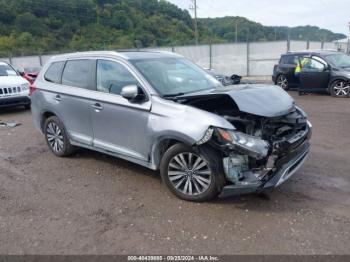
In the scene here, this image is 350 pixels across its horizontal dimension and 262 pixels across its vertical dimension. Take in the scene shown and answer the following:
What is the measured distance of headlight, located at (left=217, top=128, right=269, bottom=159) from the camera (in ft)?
13.4

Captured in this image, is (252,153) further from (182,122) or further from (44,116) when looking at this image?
(44,116)

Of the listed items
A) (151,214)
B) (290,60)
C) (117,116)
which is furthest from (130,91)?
(290,60)

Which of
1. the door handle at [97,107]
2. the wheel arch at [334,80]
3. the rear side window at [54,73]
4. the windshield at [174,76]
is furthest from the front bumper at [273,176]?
the wheel arch at [334,80]

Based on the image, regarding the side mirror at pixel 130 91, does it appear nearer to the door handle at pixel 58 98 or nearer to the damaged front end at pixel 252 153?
the damaged front end at pixel 252 153

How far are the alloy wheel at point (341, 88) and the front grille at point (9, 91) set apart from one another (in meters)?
10.3

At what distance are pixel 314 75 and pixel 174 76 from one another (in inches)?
356

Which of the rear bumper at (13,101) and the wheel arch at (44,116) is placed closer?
Answer: the wheel arch at (44,116)

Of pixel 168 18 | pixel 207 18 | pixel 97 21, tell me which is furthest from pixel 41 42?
pixel 207 18

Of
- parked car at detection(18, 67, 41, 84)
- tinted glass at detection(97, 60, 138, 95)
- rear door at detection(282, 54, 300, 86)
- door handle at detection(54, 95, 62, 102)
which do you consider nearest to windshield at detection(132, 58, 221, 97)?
tinted glass at detection(97, 60, 138, 95)

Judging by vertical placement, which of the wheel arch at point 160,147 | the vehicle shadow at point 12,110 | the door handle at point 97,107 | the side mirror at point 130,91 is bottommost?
the vehicle shadow at point 12,110

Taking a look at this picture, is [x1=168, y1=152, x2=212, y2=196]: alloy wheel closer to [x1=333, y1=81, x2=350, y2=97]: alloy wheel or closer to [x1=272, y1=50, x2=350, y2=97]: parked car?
[x1=272, y1=50, x2=350, y2=97]: parked car

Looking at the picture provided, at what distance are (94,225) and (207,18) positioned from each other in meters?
58.3

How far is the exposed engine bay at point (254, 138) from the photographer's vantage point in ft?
13.7

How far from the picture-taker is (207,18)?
194 ft
